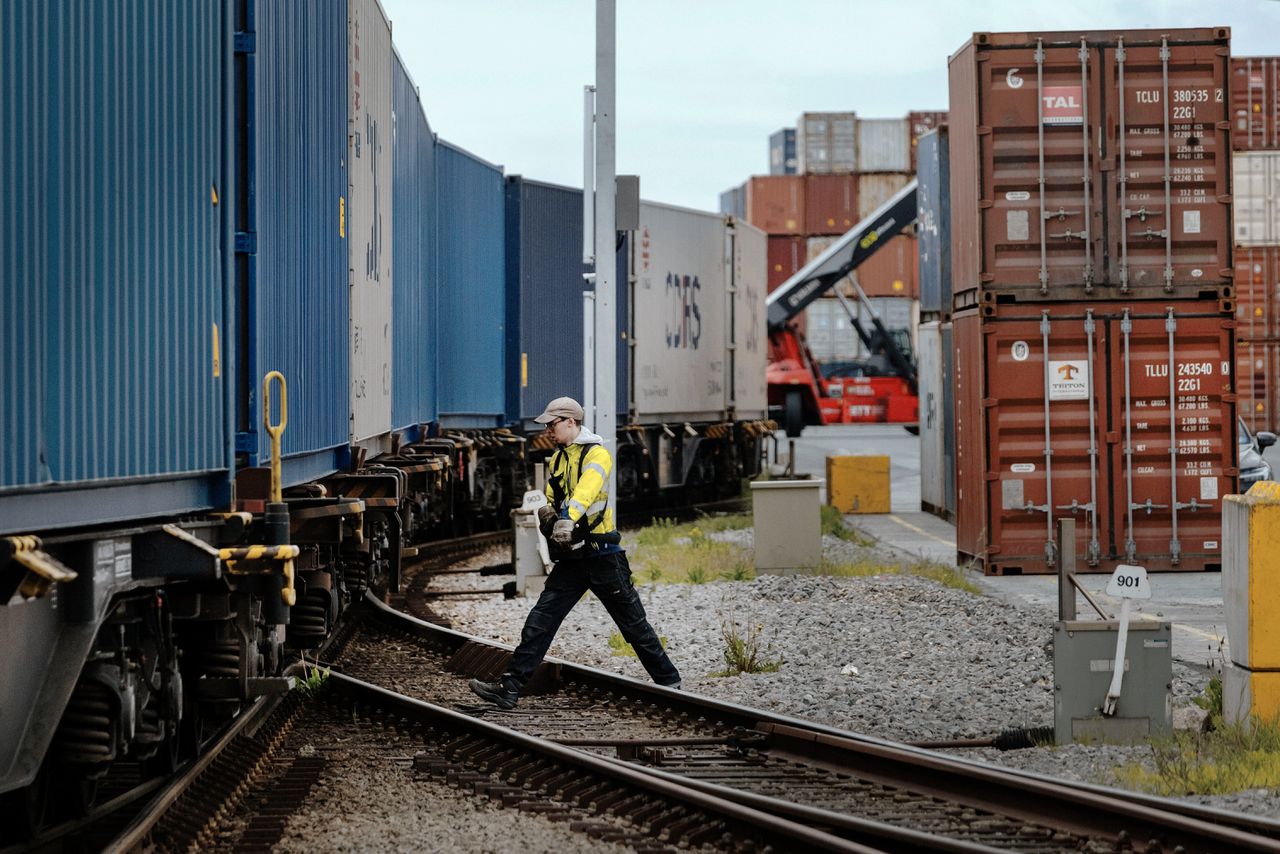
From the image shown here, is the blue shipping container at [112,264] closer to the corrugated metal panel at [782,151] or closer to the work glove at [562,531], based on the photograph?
the work glove at [562,531]

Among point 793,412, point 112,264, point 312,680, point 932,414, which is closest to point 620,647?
point 312,680

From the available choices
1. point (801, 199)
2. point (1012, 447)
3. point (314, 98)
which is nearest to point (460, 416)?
point (1012, 447)

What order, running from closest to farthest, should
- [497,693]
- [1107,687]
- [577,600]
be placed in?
[1107,687] → [497,693] → [577,600]

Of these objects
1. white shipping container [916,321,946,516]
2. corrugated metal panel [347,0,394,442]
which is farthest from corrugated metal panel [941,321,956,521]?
corrugated metal panel [347,0,394,442]

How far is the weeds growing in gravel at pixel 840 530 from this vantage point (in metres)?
18.7

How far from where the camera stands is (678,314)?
24000 mm

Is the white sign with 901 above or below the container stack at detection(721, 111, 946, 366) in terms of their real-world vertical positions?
below

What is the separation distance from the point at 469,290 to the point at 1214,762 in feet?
38.5

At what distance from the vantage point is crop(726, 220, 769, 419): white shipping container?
88.0ft

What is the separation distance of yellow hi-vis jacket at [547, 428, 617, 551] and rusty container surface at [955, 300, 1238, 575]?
583 cm

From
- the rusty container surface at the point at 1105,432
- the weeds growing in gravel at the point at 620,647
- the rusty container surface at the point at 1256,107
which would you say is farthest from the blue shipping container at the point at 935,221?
the rusty container surface at the point at 1256,107

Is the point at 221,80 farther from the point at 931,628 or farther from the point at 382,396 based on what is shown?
the point at 931,628

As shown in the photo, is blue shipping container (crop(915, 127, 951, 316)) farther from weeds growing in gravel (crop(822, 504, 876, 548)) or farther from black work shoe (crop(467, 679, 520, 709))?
black work shoe (crop(467, 679, 520, 709))

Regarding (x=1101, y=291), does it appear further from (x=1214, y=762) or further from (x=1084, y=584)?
(x=1214, y=762)
